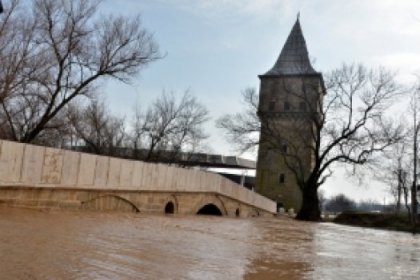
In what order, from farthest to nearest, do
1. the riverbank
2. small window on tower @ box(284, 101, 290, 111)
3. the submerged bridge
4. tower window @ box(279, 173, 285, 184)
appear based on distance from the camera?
tower window @ box(279, 173, 285, 184) < small window on tower @ box(284, 101, 290, 111) < the riverbank < the submerged bridge

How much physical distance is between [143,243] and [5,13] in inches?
682

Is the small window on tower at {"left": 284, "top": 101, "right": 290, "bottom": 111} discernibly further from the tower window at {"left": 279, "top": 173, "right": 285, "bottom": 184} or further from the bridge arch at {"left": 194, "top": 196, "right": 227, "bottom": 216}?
the bridge arch at {"left": 194, "top": 196, "right": 227, "bottom": 216}

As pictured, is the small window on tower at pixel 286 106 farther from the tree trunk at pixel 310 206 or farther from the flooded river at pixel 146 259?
the flooded river at pixel 146 259

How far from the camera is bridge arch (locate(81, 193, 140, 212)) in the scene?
13906mm

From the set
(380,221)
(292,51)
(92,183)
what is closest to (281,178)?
(292,51)

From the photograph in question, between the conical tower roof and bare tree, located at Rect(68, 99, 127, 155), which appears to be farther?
the conical tower roof

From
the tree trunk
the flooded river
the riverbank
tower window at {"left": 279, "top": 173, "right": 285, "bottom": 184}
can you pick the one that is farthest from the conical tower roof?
the flooded river

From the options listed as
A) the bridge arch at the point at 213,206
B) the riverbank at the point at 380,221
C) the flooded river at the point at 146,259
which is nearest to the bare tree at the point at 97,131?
the bridge arch at the point at 213,206

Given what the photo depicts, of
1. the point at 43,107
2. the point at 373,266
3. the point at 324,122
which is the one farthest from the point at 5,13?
Result: the point at 324,122

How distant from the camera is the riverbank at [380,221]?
3265 centimetres

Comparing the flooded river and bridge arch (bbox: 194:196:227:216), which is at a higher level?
bridge arch (bbox: 194:196:227:216)

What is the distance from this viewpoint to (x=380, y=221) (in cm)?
3622

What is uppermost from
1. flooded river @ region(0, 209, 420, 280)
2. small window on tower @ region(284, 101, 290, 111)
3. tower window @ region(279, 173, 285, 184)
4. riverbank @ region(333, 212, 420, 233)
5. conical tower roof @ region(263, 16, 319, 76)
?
conical tower roof @ region(263, 16, 319, 76)

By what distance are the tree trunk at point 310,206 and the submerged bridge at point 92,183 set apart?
12.5 metres
